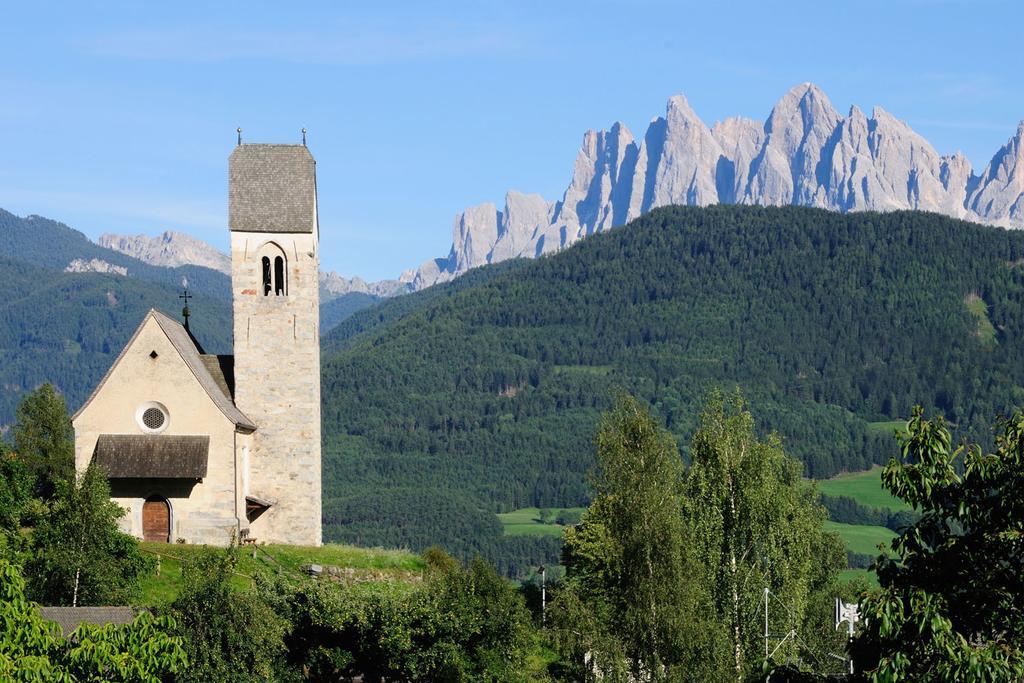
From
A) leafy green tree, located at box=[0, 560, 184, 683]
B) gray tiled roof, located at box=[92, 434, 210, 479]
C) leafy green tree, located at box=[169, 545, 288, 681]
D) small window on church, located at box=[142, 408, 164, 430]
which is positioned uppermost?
small window on church, located at box=[142, 408, 164, 430]

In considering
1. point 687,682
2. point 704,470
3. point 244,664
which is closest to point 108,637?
point 244,664

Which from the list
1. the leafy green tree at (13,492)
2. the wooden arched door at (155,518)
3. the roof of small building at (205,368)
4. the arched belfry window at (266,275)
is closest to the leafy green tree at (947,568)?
the leafy green tree at (13,492)

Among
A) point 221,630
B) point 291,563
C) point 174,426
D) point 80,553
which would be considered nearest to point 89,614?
point 221,630

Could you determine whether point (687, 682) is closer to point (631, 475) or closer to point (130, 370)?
point (631, 475)

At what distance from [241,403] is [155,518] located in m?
6.89

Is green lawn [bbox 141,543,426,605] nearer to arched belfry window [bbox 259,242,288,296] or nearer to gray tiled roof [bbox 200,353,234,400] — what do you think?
gray tiled roof [bbox 200,353,234,400]

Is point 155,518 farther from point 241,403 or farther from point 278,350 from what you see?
point 278,350

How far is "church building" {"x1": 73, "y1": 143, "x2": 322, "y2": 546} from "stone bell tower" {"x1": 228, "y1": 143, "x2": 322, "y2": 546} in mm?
44

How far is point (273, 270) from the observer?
63438 mm

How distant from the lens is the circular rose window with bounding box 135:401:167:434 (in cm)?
5875

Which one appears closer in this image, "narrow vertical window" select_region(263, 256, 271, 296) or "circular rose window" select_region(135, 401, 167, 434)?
"circular rose window" select_region(135, 401, 167, 434)

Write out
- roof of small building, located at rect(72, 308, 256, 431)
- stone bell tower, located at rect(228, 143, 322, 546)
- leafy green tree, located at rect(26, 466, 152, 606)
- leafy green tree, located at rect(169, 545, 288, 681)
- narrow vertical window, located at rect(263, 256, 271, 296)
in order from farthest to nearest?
narrow vertical window, located at rect(263, 256, 271, 296), stone bell tower, located at rect(228, 143, 322, 546), roof of small building, located at rect(72, 308, 256, 431), leafy green tree, located at rect(26, 466, 152, 606), leafy green tree, located at rect(169, 545, 288, 681)

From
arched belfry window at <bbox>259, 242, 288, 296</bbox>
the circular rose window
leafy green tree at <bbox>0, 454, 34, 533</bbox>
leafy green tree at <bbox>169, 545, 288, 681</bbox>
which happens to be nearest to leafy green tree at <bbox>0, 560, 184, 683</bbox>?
leafy green tree at <bbox>169, 545, 288, 681</bbox>

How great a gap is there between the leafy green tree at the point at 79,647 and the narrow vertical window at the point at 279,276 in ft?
117
